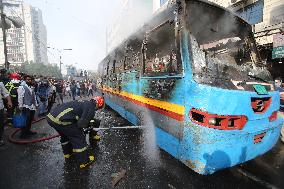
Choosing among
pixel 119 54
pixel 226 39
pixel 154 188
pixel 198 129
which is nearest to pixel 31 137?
pixel 119 54

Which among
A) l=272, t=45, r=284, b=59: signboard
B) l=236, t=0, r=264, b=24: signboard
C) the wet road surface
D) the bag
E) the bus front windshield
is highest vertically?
l=236, t=0, r=264, b=24: signboard

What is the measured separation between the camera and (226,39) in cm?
482

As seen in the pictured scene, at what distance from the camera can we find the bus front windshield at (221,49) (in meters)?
3.59

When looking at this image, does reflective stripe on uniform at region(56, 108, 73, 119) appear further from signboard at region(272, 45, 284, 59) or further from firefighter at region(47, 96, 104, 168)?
signboard at region(272, 45, 284, 59)

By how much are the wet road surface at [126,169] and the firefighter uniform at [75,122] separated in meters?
0.32

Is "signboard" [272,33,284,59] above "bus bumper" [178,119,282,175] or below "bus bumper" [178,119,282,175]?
above

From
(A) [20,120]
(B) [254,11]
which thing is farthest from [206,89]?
(B) [254,11]

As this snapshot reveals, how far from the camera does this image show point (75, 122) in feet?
15.0

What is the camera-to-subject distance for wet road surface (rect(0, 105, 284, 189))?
12.1 feet

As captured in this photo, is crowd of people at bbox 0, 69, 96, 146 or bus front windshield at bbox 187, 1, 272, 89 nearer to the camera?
bus front windshield at bbox 187, 1, 272, 89

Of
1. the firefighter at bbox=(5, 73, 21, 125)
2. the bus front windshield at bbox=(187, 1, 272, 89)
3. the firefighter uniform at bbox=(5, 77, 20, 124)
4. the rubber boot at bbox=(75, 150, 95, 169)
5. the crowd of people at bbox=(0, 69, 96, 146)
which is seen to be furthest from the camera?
the firefighter uniform at bbox=(5, 77, 20, 124)

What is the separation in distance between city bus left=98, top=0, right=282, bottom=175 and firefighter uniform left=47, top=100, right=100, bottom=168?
1275 millimetres

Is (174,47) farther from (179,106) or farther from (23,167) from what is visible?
(23,167)

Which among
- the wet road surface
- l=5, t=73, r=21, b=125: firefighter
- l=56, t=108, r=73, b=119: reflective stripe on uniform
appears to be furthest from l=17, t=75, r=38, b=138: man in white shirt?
l=56, t=108, r=73, b=119: reflective stripe on uniform
